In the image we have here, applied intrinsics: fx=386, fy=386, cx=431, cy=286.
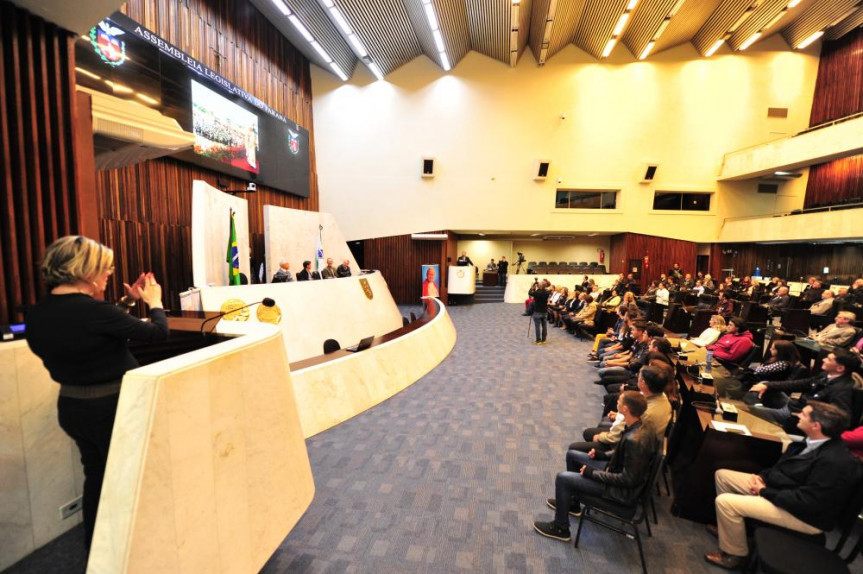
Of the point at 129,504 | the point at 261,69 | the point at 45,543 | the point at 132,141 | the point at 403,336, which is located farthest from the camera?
the point at 261,69

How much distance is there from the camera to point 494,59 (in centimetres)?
1530

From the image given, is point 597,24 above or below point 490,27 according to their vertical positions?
above

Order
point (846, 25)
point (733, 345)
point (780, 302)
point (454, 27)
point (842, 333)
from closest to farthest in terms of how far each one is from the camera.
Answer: point (733, 345), point (842, 333), point (780, 302), point (454, 27), point (846, 25)

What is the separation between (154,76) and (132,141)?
6.04 meters

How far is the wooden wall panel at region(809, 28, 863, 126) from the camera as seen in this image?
563 inches

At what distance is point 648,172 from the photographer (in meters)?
15.8

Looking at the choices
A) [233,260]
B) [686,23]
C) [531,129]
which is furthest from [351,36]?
[686,23]

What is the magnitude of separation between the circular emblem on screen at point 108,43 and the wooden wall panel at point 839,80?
2233 cm

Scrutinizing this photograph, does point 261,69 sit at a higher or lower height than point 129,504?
higher

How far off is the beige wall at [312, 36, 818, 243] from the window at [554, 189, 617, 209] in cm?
38

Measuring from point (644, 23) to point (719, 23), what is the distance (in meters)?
2.85

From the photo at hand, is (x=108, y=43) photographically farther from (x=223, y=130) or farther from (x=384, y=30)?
(x=384, y=30)

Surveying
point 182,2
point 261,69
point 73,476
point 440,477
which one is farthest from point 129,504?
point 261,69

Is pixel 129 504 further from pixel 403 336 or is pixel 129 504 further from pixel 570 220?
pixel 570 220
